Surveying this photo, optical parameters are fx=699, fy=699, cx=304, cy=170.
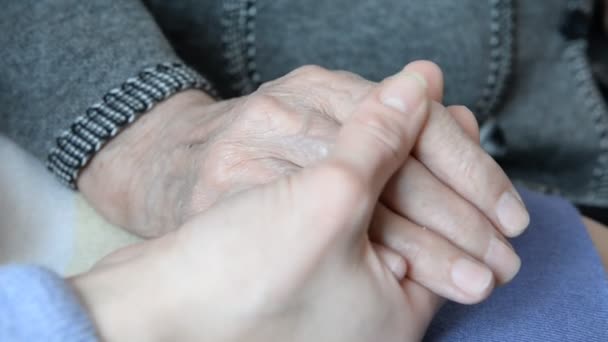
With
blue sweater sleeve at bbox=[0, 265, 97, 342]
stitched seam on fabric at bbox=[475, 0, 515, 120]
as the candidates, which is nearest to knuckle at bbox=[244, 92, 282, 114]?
blue sweater sleeve at bbox=[0, 265, 97, 342]

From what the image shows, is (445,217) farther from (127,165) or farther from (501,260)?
(127,165)

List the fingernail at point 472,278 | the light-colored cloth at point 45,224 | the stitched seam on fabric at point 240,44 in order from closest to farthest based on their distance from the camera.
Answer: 1. the fingernail at point 472,278
2. the light-colored cloth at point 45,224
3. the stitched seam on fabric at point 240,44

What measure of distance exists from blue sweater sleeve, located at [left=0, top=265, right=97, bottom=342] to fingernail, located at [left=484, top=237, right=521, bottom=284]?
0.87 ft

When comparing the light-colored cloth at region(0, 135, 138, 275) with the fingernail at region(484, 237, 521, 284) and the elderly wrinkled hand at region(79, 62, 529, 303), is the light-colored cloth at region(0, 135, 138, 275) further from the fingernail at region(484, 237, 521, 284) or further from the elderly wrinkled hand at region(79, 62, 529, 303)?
the fingernail at region(484, 237, 521, 284)

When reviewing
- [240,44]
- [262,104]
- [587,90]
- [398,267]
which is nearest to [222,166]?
[262,104]

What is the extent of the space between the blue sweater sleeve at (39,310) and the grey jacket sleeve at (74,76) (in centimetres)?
28

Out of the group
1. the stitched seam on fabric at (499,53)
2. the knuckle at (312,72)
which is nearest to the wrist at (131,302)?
the knuckle at (312,72)

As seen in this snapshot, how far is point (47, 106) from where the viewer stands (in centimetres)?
65

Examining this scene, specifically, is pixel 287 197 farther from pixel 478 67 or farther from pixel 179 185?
pixel 478 67

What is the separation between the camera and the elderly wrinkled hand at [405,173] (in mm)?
467

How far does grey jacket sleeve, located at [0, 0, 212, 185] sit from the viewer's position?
64cm

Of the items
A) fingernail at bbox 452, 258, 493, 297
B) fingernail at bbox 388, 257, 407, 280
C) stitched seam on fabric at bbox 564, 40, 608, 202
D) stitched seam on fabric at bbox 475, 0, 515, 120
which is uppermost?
fingernail at bbox 388, 257, 407, 280

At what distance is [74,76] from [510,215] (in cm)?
41

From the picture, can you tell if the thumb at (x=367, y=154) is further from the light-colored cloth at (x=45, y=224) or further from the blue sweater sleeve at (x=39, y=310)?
the light-colored cloth at (x=45, y=224)
